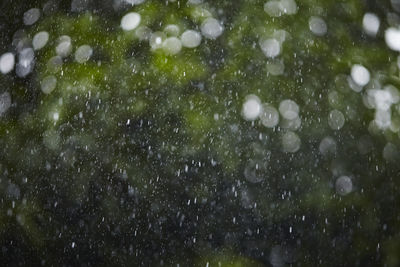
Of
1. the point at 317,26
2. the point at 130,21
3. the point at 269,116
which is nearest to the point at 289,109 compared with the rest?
the point at 269,116

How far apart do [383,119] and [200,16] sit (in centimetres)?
30

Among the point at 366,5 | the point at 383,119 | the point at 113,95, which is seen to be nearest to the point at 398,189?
the point at 383,119

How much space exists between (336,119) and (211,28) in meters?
0.22

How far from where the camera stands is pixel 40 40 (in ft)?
2.49

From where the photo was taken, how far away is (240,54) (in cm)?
72

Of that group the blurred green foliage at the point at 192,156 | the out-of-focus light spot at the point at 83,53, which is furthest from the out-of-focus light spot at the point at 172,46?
the out-of-focus light spot at the point at 83,53

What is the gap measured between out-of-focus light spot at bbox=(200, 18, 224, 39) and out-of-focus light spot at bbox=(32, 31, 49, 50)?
9.1 inches

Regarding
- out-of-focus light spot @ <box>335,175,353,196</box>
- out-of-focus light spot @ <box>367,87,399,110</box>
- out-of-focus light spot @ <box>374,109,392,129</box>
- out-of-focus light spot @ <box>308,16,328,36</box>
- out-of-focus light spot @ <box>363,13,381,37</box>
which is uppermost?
out-of-focus light spot @ <box>308,16,328,36</box>

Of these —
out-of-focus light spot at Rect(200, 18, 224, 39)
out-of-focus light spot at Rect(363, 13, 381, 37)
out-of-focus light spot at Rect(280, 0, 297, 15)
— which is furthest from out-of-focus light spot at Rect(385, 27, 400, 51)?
out-of-focus light spot at Rect(200, 18, 224, 39)

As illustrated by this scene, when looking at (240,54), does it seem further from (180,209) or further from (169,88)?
(180,209)

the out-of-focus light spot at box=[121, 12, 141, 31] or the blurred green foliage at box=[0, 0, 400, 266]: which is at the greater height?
the out-of-focus light spot at box=[121, 12, 141, 31]

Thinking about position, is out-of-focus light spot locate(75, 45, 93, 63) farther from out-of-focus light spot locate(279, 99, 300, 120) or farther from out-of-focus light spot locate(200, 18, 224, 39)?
out-of-focus light spot locate(279, 99, 300, 120)

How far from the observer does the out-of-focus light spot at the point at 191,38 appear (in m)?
0.72

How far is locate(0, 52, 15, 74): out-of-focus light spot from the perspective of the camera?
2.53 feet
